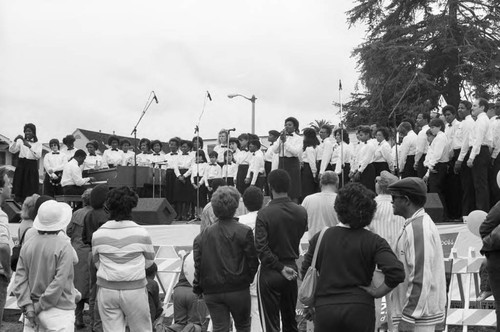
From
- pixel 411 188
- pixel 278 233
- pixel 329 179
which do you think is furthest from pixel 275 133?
pixel 411 188

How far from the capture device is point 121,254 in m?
6.59

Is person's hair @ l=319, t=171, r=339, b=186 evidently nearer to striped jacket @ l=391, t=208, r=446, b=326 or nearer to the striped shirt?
the striped shirt

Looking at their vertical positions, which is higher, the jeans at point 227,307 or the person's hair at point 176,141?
the person's hair at point 176,141

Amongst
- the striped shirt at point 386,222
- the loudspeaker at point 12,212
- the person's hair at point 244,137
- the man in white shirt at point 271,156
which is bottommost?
the loudspeaker at point 12,212

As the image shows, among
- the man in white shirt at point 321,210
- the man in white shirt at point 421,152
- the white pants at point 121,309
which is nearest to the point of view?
the white pants at point 121,309

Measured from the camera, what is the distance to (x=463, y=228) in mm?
11469

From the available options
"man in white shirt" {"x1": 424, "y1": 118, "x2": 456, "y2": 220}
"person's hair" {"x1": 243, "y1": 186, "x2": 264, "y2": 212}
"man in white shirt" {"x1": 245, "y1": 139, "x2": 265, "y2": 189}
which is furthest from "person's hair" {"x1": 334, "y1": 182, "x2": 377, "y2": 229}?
"man in white shirt" {"x1": 245, "y1": 139, "x2": 265, "y2": 189}

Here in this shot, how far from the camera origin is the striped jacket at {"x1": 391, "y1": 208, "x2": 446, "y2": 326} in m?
5.30

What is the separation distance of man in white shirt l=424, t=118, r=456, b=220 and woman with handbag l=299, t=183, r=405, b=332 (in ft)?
28.0

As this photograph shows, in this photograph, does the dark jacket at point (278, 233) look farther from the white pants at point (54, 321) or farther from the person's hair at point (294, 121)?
the person's hair at point (294, 121)

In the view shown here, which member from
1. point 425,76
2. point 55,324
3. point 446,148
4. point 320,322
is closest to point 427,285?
point 320,322

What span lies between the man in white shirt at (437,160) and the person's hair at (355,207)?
8420 mm

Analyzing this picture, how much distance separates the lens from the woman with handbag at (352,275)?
496cm

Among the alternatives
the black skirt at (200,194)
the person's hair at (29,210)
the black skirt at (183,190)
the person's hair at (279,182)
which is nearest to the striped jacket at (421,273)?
the person's hair at (279,182)
